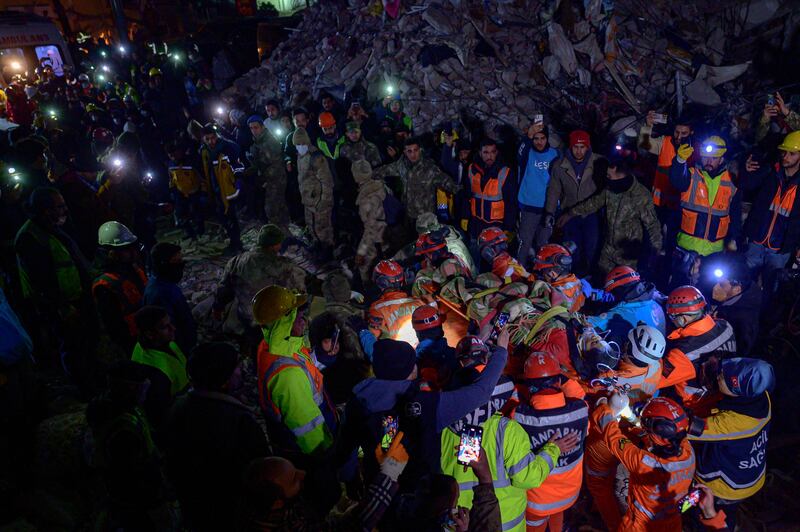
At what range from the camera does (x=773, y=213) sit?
6.09 meters

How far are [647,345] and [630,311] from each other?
3.29 ft

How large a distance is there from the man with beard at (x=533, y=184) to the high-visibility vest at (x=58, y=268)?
6404mm

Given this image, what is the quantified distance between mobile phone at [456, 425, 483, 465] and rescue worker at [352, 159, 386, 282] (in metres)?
5.40

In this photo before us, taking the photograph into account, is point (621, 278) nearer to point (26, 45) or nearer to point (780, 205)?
point (780, 205)

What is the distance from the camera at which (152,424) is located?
403cm

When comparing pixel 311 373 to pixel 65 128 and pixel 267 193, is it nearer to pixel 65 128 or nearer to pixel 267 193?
pixel 267 193

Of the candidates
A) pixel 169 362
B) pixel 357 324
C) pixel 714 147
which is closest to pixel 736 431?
pixel 357 324

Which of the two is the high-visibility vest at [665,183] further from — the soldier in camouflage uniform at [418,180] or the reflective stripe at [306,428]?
the reflective stripe at [306,428]

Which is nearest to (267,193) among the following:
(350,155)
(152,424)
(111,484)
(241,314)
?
(350,155)

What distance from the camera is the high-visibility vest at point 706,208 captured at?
6266 mm

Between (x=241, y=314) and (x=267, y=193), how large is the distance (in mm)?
5126

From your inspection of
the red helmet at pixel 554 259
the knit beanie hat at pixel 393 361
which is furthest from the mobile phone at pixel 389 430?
the red helmet at pixel 554 259

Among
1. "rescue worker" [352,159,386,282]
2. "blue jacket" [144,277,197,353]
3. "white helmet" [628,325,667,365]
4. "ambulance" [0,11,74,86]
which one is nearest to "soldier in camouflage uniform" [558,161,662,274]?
"rescue worker" [352,159,386,282]

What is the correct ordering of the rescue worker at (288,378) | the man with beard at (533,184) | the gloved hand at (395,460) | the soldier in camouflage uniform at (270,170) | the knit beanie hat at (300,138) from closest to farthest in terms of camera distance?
the gloved hand at (395,460) < the rescue worker at (288,378) < the man with beard at (533,184) < the knit beanie hat at (300,138) < the soldier in camouflage uniform at (270,170)
